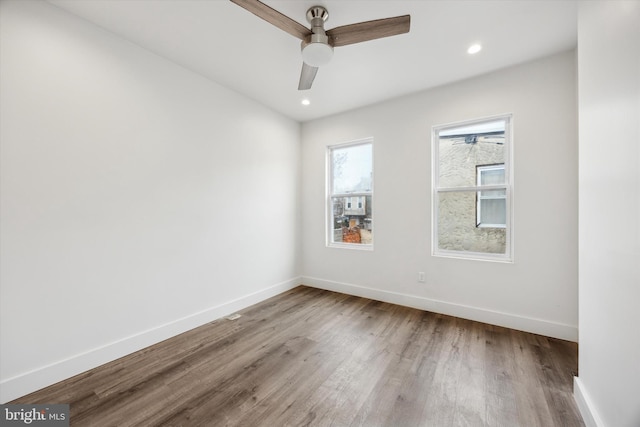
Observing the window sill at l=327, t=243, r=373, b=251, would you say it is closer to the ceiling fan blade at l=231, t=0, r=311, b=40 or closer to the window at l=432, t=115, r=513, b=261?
the window at l=432, t=115, r=513, b=261

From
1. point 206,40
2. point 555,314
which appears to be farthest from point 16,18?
point 555,314

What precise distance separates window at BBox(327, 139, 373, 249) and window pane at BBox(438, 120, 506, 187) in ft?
3.24

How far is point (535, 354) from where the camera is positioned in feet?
7.14

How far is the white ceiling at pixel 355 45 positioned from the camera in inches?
73.3

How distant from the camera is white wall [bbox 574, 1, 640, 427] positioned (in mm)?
1011

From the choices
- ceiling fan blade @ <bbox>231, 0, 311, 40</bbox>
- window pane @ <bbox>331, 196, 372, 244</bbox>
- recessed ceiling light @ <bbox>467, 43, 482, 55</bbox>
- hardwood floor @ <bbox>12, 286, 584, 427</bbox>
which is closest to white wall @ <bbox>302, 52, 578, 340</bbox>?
window pane @ <bbox>331, 196, 372, 244</bbox>

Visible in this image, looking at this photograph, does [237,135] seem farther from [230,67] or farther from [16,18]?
[16,18]

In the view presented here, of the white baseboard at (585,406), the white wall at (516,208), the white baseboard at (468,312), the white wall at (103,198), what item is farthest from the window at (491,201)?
the white wall at (103,198)

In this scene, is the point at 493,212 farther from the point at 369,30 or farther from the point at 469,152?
the point at 369,30

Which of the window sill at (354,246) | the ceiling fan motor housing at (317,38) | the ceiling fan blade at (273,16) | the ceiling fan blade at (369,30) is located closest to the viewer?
the ceiling fan blade at (273,16)

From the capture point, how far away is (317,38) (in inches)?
70.4

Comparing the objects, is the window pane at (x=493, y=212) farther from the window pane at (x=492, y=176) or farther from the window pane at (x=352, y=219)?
the window pane at (x=352, y=219)

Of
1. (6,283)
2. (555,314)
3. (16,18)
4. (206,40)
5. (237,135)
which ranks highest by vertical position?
(206,40)

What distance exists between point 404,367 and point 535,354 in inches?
47.6
